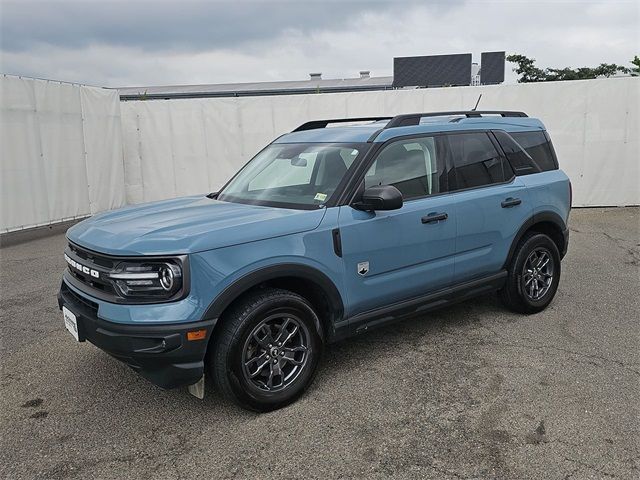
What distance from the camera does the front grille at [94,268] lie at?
3.07 meters

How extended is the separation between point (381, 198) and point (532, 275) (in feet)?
7.19

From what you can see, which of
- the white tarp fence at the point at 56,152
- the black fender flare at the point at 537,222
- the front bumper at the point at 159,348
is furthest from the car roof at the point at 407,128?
the white tarp fence at the point at 56,152

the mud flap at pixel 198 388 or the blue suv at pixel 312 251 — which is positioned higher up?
the blue suv at pixel 312 251

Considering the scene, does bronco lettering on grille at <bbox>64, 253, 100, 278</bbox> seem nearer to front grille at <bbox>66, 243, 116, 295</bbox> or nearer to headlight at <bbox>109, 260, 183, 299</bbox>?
front grille at <bbox>66, 243, 116, 295</bbox>

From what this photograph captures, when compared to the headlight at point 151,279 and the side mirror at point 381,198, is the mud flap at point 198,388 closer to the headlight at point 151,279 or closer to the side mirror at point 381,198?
the headlight at point 151,279

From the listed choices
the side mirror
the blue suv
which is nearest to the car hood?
the blue suv

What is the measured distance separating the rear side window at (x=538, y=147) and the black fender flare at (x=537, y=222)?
0.46 metres

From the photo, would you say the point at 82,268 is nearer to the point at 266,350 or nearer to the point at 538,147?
the point at 266,350

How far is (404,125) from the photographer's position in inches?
164

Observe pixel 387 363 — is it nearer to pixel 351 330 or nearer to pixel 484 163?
pixel 351 330

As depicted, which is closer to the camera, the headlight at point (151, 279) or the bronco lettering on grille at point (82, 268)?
the headlight at point (151, 279)

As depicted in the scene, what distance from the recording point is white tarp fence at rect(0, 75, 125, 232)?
906cm

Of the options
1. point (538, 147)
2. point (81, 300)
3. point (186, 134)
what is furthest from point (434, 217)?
point (186, 134)

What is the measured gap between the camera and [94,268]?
10.3 ft
